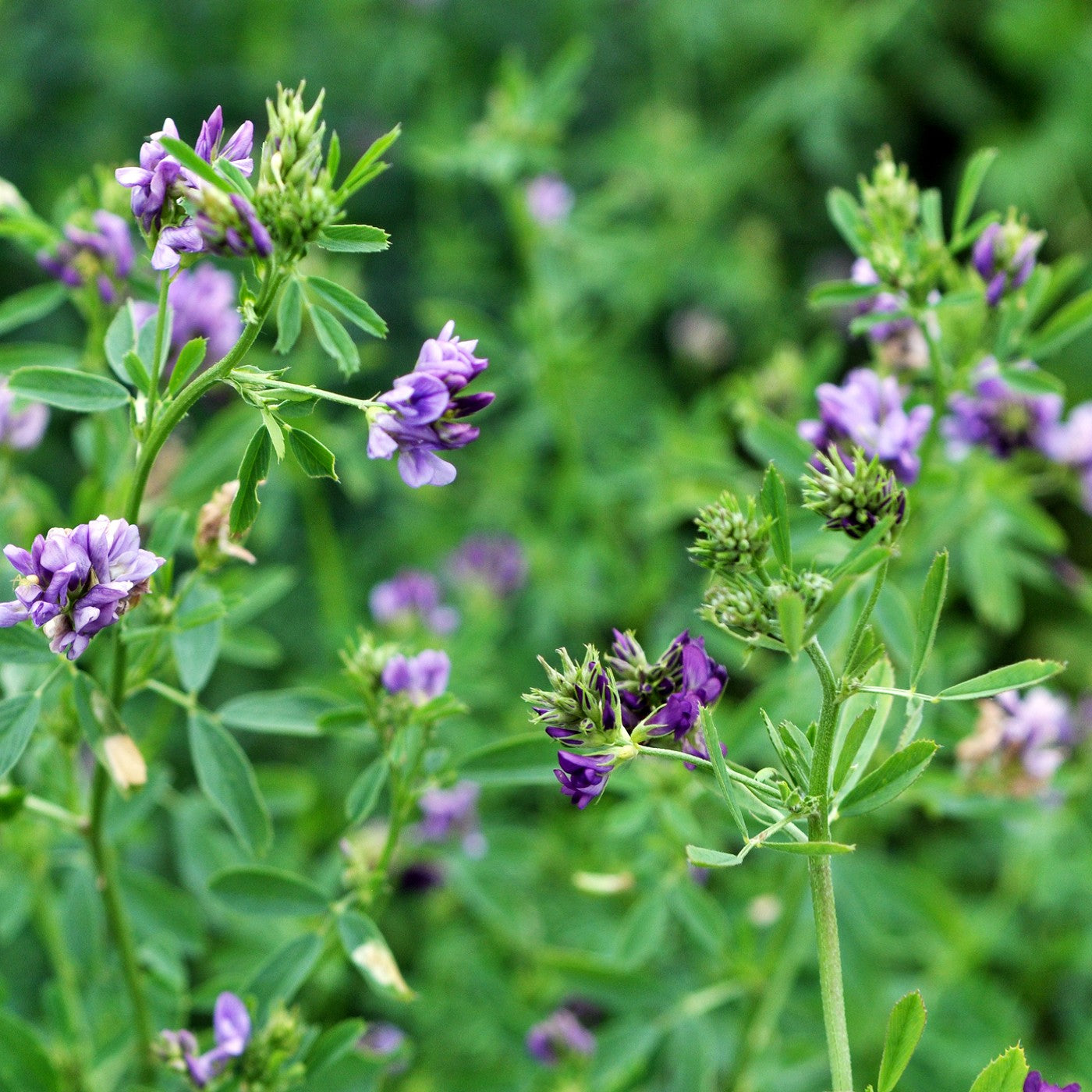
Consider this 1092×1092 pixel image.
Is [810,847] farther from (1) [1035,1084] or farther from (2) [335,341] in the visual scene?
(2) [335,341]

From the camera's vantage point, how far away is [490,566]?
2912 mm

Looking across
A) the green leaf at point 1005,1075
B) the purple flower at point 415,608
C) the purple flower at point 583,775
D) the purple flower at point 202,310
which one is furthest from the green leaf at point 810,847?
the purple flower at point 415,608

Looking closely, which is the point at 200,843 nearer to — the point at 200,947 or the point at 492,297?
the point at 200,947

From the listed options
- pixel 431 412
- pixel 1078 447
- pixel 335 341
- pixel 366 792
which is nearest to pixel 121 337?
pixel 335 341

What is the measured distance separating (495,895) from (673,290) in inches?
84.2

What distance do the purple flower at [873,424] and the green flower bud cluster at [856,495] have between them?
38 centimetres

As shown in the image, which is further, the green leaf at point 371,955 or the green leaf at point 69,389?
the green leaf at point 371,955

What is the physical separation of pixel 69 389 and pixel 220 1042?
0.72 m

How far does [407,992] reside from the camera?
4.32 feet

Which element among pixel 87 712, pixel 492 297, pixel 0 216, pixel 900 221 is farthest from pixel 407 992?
pixel 492 297

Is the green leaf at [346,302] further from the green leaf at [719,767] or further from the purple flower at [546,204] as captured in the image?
the purple flower at [546,204]

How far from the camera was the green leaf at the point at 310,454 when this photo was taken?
1.07 meters

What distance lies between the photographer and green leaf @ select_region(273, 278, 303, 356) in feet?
3.70

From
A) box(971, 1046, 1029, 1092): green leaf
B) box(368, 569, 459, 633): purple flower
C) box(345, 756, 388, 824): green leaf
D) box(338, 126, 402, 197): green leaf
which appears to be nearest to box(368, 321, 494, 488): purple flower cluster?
box(338, 126, 402, 197): green leaf
